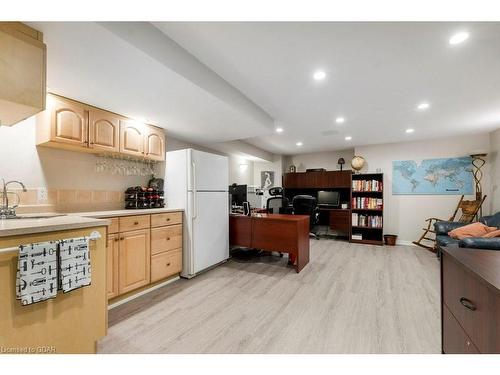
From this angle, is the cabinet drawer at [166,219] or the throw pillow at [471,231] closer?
the cabinet drawer at [166,219]

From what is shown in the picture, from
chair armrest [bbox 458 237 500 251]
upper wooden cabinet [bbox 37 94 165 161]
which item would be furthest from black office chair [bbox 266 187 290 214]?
chair armrest [bbox 458 237 500 251]

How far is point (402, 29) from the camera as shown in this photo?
5.14 feet

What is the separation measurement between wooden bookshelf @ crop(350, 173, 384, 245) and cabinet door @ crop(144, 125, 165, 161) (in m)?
4.22

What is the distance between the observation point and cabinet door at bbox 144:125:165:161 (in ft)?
9.62

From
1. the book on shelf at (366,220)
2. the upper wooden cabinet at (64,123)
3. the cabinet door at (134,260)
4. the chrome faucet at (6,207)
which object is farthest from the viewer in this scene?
the book on shelf at (366,220)

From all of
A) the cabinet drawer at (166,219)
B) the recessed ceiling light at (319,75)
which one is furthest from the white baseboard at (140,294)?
the recessed ceiling light at (319,75)

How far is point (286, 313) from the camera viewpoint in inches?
82.7

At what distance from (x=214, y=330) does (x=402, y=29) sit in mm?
2686

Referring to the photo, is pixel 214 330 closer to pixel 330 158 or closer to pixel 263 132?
pixel 263 132

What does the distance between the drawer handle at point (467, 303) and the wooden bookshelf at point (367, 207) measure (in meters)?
4.29

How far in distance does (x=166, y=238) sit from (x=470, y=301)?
2698 mm

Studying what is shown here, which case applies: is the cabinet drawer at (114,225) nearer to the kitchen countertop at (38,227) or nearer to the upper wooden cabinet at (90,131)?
the kitchen countertop at (38,227)

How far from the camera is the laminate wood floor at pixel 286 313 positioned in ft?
5.42
